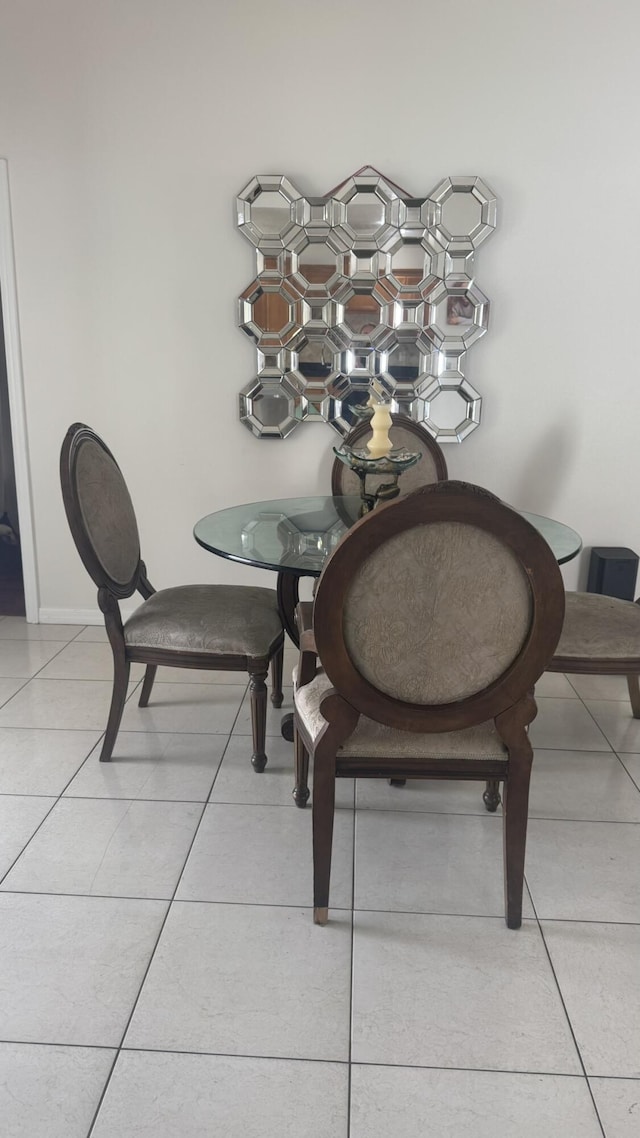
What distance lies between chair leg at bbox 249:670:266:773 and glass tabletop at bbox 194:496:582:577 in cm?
38

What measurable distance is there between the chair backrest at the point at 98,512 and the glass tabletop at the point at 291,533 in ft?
0.79

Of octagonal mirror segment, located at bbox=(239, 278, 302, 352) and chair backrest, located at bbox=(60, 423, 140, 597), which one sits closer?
chair backrest, located at bbox=(60, 423, 140, 597)

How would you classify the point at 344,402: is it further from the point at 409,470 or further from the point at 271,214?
the point at 271,214

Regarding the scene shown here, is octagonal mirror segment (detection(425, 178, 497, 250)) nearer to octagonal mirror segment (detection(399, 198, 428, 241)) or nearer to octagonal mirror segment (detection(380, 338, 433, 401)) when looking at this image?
octagonal mirror segment (detection(399, 198, 428, 241))

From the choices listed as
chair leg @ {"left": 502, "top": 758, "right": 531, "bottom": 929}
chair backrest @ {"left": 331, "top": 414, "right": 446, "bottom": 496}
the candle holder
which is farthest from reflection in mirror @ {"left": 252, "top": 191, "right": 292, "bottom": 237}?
chair leg @ {"left": 502, "top": 758, "right": 531, "bottom": 929}

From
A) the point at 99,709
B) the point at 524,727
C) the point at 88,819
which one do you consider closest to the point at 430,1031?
the point at 524,727

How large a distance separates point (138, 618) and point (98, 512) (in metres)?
0.33

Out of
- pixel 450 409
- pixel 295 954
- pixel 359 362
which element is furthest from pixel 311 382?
pixel 295 954

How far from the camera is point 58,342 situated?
333 centimetres

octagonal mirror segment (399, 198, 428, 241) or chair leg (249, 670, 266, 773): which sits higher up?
octagonal mirror segment (399, 198, 428, 241)

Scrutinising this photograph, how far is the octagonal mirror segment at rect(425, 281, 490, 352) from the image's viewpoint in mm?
3146

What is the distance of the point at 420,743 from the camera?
5.45 feet

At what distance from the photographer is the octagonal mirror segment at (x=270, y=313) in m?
3.18

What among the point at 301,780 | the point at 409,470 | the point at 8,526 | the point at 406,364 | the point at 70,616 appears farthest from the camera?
the point at 8,526
